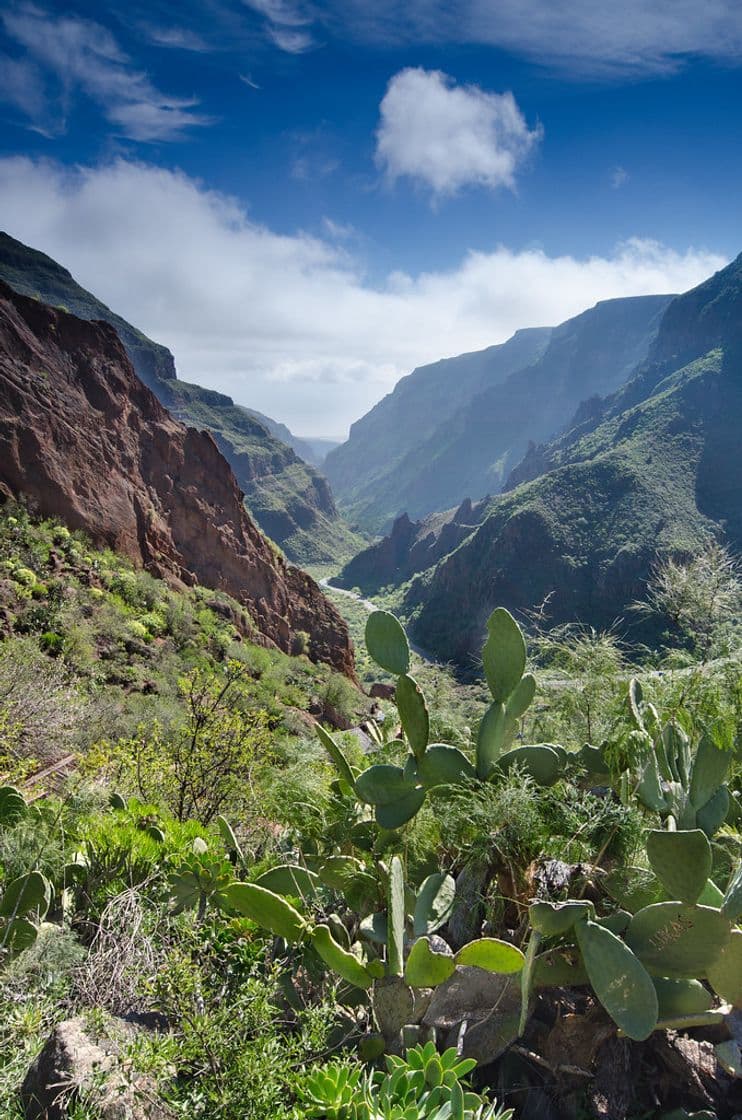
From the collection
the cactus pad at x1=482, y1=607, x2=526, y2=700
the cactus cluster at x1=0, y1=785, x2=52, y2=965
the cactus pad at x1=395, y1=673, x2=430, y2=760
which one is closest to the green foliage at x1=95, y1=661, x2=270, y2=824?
the cactus cluster at x1=0, y1=785, x2=52, y2=965

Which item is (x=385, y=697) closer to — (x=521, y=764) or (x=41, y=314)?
(x=41, y=314)

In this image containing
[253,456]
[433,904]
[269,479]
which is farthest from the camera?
[269,479]

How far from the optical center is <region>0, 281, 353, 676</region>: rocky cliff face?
2186 cm

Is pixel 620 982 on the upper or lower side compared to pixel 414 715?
lower

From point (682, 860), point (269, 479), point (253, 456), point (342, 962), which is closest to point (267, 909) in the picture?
point (342, 962)

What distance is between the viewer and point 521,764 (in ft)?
11.0

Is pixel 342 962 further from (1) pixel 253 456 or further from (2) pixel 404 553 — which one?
(1) pixel 253 456

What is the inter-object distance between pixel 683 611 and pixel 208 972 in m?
4.95

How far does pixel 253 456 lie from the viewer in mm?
109688

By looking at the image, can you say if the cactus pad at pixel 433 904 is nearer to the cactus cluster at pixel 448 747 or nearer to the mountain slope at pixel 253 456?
the cactus cluster at pixel 448 747

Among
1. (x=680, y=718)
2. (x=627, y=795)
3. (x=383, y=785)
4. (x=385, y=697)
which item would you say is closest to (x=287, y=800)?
(x=383, y=785)

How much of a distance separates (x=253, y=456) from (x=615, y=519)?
71624mm

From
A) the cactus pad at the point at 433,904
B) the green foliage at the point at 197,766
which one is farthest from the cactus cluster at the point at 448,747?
the green foliage at the point at 197,766

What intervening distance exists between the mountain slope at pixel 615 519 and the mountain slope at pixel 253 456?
3491 centimetres
